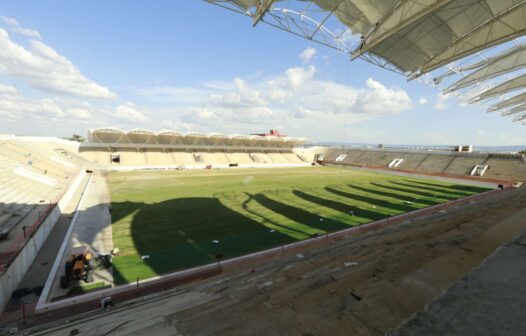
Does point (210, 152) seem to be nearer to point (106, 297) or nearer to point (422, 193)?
point (422, 193)

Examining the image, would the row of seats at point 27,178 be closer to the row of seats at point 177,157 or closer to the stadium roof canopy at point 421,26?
the row of seats at point 177,157

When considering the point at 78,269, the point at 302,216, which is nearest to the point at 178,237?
the point at 78,269

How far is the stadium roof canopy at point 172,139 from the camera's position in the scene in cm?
4878

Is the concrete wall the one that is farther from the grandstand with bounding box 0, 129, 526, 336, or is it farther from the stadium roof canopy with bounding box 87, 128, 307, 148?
the stadium roof canopy with bounding box 87, 128, 307, 148

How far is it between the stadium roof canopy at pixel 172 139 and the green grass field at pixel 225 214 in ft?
68.9

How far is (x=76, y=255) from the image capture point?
11.0m

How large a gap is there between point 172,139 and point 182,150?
11.5 ft

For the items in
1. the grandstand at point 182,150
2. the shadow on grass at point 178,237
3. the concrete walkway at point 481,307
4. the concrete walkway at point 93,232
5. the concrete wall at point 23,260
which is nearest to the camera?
the concrete walkway at point 481,307

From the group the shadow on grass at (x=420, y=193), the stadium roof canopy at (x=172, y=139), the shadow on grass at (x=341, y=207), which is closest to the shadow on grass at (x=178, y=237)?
the shadow on grass at (x=341, y=207)

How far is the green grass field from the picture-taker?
12.9m

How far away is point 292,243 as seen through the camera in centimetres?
1419

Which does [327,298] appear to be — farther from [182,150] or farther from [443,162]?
[182,150]

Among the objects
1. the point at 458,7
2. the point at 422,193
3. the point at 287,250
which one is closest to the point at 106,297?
the point at 287,250

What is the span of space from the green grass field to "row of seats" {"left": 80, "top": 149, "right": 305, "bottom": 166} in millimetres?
18253
